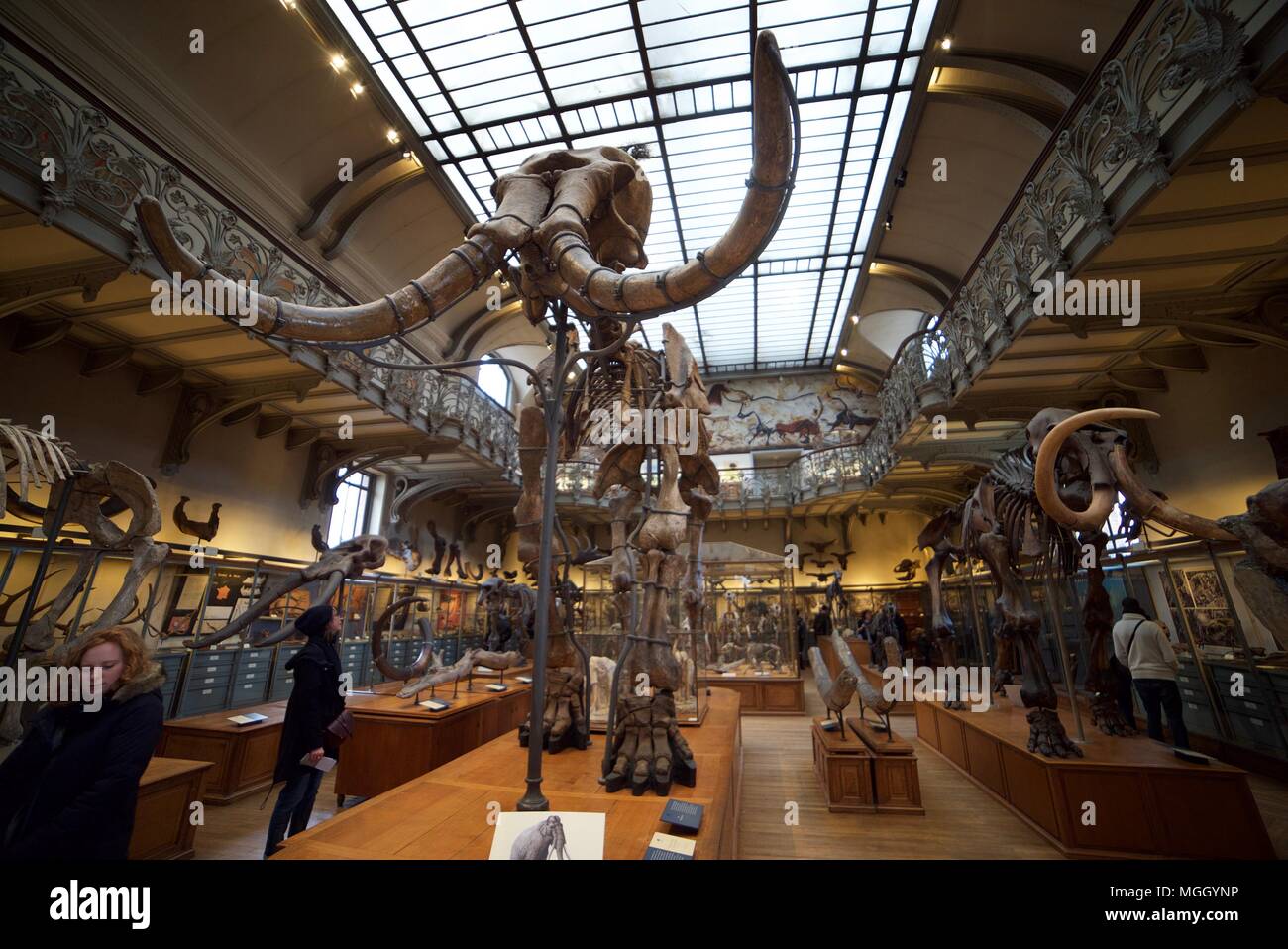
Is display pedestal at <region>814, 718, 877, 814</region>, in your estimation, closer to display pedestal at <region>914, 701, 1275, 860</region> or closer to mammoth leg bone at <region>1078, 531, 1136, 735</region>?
display pedestal at <region>914, 701, 1275, 860</region>

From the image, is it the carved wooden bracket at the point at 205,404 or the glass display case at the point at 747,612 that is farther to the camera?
the glass display case at the point at 747,612

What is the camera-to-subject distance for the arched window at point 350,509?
11.8m

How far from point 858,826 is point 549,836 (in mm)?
4170

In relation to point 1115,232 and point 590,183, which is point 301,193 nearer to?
point 590,183

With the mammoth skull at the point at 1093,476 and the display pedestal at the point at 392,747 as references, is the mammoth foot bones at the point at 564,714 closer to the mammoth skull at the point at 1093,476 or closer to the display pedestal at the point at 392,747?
the display pedestal at the point at 392,747

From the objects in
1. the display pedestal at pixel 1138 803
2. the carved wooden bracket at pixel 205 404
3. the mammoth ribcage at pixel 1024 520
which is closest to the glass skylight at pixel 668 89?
the carved wooden bracket at pixel 205 404

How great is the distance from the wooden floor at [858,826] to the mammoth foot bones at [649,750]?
6.03 feet

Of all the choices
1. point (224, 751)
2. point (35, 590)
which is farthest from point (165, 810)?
point (35, 590)

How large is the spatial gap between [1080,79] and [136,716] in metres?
12.4

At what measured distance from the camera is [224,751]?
202 inches

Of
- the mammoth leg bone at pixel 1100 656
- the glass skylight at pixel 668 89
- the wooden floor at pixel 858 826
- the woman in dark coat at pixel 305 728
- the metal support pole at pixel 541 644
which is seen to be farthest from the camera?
the glass skylight at pixel 668 89

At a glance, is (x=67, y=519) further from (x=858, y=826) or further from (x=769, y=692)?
(x=769, y=692)

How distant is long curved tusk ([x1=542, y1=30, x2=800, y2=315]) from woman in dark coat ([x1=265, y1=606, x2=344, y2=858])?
3050 millimetres

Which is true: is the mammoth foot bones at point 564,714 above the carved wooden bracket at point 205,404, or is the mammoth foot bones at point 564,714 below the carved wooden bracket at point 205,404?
below
